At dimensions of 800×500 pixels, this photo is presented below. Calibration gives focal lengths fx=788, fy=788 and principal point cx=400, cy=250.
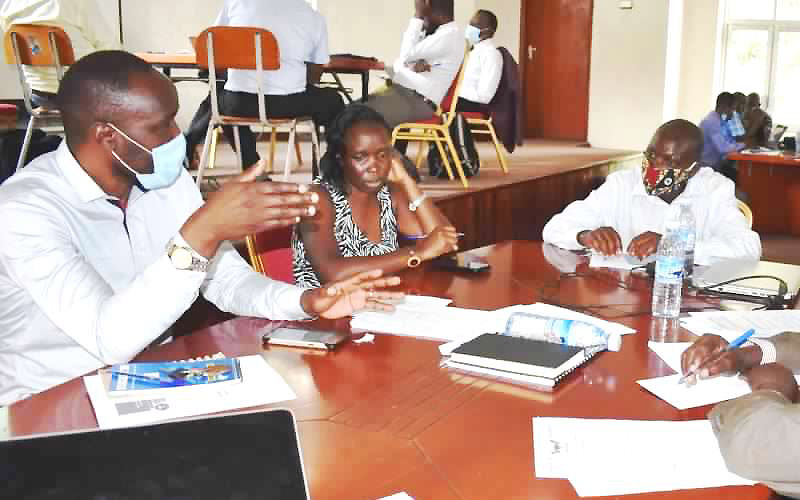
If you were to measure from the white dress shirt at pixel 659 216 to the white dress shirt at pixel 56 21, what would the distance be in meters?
2.71

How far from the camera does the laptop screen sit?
30.8 inches

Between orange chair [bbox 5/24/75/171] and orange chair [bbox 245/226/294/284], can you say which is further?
orange chair [bbox 5/24/75/171]

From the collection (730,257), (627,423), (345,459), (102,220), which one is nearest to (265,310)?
(102,220)

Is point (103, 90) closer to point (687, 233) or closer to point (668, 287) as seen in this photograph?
point (668, 287)

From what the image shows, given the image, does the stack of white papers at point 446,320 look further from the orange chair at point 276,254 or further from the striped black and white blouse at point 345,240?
the orange chair at point 276,254

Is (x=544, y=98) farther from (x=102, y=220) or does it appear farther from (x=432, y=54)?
(x=102, y=220)

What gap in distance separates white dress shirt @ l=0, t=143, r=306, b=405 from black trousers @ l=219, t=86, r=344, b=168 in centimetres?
236

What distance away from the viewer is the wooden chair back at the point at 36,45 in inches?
153

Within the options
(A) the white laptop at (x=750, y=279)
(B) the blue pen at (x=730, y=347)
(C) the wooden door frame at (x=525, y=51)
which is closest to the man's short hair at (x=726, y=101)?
(C) the wooden door frame at (x=525, y=51)

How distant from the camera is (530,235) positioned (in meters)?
5.26

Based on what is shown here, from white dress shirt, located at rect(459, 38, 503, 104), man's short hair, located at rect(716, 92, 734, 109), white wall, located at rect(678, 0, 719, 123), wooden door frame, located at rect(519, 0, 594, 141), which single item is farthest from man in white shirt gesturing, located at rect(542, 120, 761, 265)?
Result: white wall, located at rect(678, 0, 719, 123)

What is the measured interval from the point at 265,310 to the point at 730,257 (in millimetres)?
1545

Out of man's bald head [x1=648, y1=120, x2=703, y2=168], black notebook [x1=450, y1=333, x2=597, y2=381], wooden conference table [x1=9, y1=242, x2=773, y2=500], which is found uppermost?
man's bald head [x1=648, y1=120, x2=703, y2=168]

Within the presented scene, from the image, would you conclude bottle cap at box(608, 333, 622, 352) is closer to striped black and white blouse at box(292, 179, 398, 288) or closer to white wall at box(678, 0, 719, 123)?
striped black and white blouse at box(292, 179, 398, 288)
